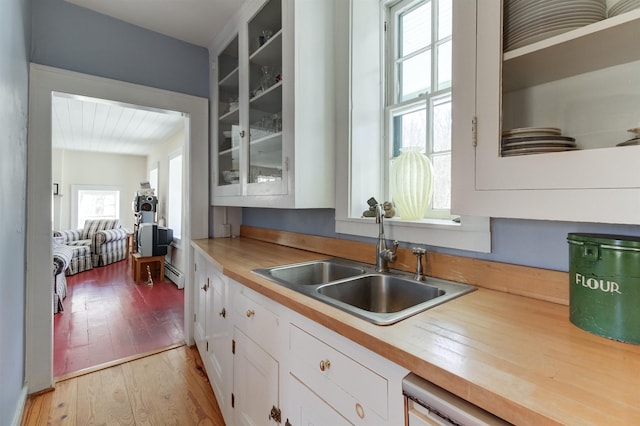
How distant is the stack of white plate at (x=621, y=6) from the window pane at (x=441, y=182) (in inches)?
28.7

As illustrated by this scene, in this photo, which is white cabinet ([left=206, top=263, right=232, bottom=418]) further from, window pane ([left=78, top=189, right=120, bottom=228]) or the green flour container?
window pane ([left=78, top=189, right=120, bottom=228])

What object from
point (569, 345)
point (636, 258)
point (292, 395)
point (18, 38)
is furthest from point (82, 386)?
point (636, 258)

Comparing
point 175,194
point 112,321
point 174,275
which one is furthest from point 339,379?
Answer: point 175,194

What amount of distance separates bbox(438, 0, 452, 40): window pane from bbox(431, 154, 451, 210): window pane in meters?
0.57

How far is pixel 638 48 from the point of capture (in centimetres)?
70

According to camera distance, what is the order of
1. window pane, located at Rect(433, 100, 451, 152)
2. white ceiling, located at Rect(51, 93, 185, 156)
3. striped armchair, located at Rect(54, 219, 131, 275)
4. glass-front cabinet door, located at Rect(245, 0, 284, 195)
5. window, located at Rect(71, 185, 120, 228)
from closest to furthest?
window pane, located at Rect(433, 100, 451, 152)
glass-front cabinet door, located at Rect(245, 0, 284, 195)
white ceiling, located at Rect(51, 93, 185, 156)
striped armchair, located at Rect(54, 219, 131, 275)
window, located at Rect(71, 185, 120, 228)

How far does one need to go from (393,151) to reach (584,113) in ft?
3.00

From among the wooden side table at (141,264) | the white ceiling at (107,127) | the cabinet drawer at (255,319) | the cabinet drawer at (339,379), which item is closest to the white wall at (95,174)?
the white ceiling at (107,127)

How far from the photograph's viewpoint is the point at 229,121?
227 centimetres

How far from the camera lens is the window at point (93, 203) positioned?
6.68 meters

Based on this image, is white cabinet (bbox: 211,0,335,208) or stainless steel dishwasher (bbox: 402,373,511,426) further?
white cabinet (bbox: 211,0,335,208)

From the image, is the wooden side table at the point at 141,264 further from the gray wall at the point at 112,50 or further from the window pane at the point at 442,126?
the window pane at the point at 442,126

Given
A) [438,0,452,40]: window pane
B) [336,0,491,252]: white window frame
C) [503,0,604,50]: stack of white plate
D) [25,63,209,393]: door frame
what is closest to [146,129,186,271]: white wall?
[25,63,209,393]: door frame

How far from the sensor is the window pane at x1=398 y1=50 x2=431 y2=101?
1.50 metres
